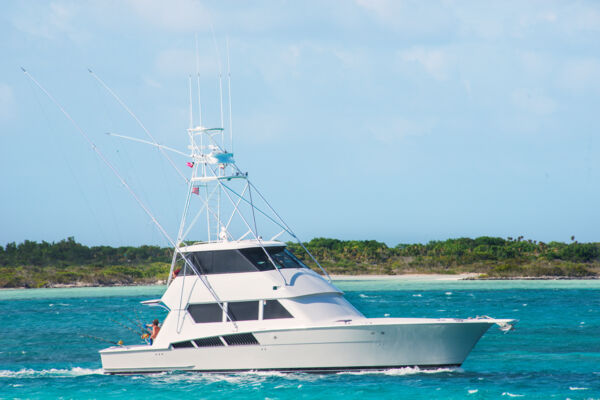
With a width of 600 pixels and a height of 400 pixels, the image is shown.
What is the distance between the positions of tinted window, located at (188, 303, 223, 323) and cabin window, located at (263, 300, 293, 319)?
1.35 meters

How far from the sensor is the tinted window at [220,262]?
20750mm

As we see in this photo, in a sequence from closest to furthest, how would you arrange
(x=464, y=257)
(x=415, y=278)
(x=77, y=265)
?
(x=415, y=278) < (x=464, y=257) < (x=77, y=265)

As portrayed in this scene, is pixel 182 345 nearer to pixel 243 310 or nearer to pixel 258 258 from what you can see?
pixel 243 310

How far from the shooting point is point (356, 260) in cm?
10506

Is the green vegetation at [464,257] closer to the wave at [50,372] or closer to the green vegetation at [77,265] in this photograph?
the green vegetation at [77,265]

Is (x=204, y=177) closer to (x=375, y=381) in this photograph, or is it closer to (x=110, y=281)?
(x=375, y=381)

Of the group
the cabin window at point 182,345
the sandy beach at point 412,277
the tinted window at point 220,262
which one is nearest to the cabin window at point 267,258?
the tinted window at point 220,262

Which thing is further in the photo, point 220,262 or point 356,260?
point 356,260

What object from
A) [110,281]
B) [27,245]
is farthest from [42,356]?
[27,245]

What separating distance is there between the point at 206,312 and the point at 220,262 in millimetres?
1477

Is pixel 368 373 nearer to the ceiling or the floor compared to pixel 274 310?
nearer to the floor

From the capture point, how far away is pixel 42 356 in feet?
94.5

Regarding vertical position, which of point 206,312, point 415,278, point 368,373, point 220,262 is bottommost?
point 415,278

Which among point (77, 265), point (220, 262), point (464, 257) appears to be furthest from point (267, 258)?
point (77, 265)
